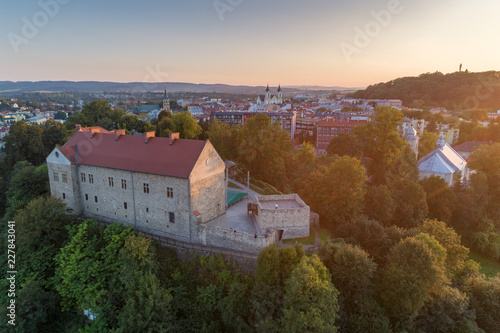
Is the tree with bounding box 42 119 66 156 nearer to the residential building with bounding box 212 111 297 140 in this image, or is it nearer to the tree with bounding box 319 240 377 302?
the residential building with bounding box 212 111 297 140

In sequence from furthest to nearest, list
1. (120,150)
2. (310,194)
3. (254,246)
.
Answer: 1. (310,194)
2. (120,150)
3. (254,246)

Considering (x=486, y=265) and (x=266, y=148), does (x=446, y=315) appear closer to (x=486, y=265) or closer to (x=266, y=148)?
(x=486, y=265)

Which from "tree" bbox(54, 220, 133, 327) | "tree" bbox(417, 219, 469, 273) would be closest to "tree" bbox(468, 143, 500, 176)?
"tree" bbox(417, 219, 469, 273)

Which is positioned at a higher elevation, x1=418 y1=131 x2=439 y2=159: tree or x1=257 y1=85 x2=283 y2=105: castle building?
x1=257 y1=85 x2=283 y2=105: castle building

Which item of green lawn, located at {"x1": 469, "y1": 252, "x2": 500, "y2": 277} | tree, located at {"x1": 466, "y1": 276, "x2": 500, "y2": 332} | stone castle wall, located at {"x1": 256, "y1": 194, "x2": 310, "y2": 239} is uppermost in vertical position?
stone castle wall, located at {"x1": 256, "y1": 194, "x2": 310, "y2": 239}

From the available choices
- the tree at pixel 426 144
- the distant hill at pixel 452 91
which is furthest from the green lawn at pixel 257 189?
the distant hill at pixel 452 91

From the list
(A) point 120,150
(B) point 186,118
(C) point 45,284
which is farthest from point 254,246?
(B) point 186,118

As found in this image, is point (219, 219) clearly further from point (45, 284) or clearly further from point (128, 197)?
point (45, 284)

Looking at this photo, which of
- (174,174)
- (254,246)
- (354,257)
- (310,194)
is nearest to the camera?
(354,257)
